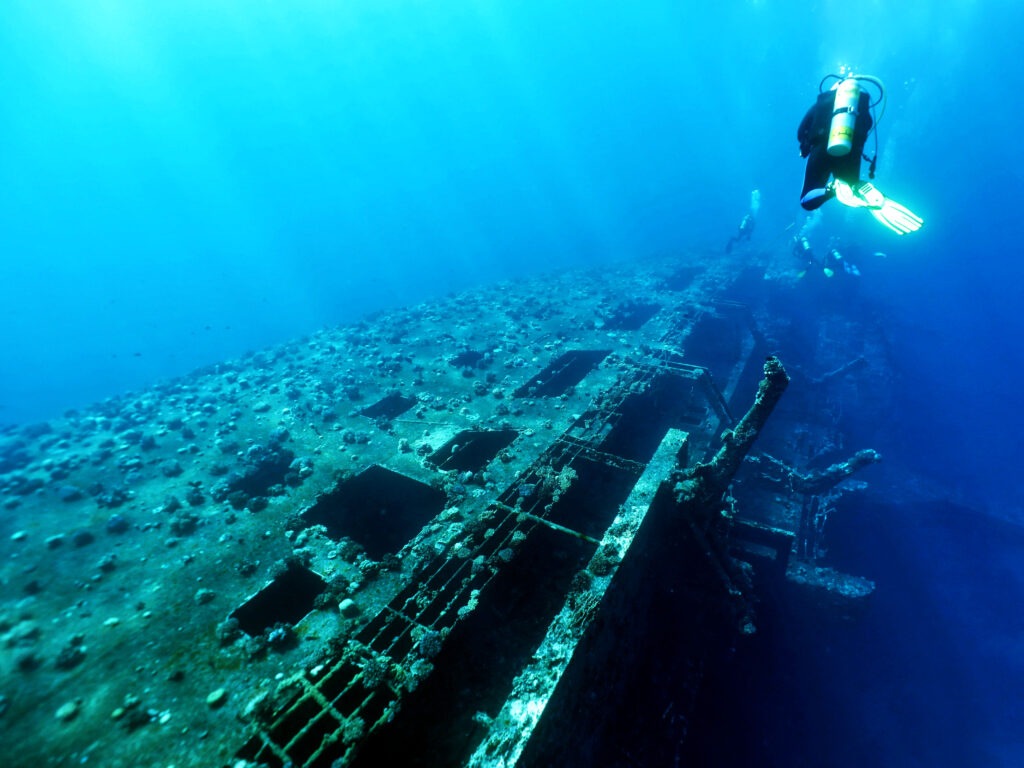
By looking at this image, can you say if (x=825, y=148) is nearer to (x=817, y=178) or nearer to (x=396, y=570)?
(x=817, y=178)

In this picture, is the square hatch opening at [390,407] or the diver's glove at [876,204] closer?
the diver's glove at [876,204]

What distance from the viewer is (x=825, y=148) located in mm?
3855

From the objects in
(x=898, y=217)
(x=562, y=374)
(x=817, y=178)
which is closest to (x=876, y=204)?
(x=898, y=217)

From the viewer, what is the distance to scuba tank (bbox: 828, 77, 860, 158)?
3.58 metres

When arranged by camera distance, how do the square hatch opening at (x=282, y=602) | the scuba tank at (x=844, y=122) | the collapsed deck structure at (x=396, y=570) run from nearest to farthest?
the scuba tank at (x=844, y=122)
the collapsed deck structure at (x=396, y=570)
the square hatch opening at (x=282, y=602)

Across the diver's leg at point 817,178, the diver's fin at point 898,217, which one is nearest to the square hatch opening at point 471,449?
the diver's leg at point 817,178

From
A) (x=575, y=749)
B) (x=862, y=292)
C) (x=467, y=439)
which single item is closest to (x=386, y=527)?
(x=467, y=439)

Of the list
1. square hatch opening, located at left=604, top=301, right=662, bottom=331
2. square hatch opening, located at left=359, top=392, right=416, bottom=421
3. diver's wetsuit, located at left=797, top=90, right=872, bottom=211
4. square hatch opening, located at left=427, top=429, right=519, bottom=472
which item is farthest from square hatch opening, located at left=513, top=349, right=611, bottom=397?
diver's wetsuit, located at left=797, top=90, right=872, bottom=211

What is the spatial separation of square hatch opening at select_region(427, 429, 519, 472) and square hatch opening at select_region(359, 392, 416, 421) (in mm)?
2493

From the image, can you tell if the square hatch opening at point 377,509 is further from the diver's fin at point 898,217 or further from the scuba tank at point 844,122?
the diver's fin at point 898,217

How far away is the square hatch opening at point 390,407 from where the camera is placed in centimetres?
1081

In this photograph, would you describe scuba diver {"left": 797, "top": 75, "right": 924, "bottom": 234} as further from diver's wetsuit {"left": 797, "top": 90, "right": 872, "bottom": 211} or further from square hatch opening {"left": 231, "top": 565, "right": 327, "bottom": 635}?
square hatch opening {"left": 231, "top": 565, "right": 327, "bottom": 635}

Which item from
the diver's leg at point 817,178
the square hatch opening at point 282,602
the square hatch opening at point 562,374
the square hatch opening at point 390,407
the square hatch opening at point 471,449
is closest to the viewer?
the diver's leg at point 817,178

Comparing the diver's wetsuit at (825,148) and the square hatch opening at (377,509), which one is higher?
the diver's wetsuit at (825,148)
